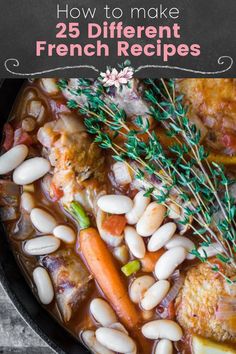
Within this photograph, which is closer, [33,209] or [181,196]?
[181,196]

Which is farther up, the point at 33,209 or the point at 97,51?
the point at 97,51

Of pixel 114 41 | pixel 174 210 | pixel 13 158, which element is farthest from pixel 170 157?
pixel 13 158

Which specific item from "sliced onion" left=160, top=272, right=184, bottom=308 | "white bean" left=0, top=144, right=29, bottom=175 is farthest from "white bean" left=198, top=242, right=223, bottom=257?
"white bean" left=0, top=144, right=29, bottom=175

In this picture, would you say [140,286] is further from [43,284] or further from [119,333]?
[43,284]

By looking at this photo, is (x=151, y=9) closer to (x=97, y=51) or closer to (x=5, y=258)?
(x=97, y=51)

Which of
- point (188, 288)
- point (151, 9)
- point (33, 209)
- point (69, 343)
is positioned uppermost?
point (151, 9)

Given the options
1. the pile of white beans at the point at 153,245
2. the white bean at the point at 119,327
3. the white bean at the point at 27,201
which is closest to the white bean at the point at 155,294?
the pile of white beans at the point at 153,245

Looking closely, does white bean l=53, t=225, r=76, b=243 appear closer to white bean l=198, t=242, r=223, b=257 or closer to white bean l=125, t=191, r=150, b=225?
white bean l=125, t=191, r=150, b=225

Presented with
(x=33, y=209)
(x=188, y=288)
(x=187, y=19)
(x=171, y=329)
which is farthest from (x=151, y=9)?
(x=171, y=329)
